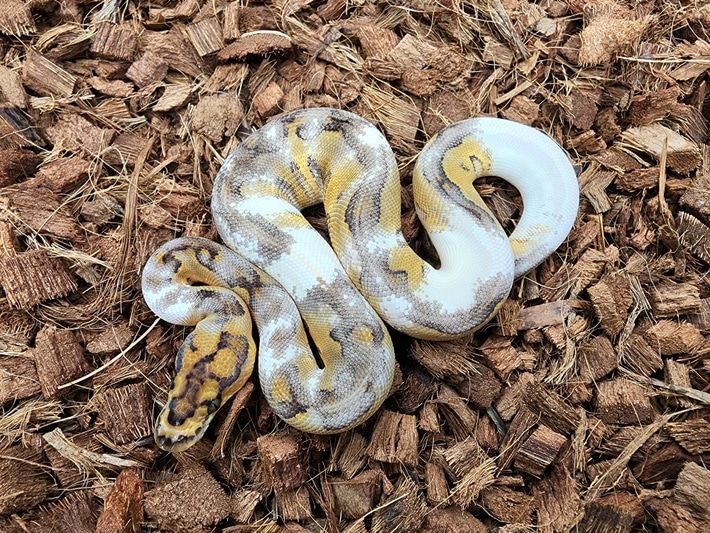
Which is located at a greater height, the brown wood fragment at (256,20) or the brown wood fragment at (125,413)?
the brown wood fragment at (256,20)

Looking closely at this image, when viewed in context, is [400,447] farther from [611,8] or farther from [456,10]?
[611,8]

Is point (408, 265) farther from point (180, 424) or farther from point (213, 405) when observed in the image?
point (180, 424)

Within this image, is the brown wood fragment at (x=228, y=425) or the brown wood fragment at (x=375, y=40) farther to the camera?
the brown wood fragment at (x=375, y=40)

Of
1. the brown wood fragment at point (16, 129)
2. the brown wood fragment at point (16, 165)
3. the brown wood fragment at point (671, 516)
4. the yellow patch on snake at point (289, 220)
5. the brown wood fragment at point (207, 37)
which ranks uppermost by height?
the brown wood fragment at point (207, 37)

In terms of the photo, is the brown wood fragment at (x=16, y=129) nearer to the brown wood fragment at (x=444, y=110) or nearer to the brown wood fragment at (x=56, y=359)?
the brown wood fragment at (x=56, y=359)

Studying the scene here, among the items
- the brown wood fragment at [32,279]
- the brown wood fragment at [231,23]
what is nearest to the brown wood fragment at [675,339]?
the brown wood fragment at [231,23]

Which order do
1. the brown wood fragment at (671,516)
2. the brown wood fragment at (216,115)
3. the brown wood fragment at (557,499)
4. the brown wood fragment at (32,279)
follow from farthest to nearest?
the brown wood fragment at (216,115) < the brown wood fragment at (32,279) < the brown wood fragment at (557,499) < the brown wood fragment at (671,516)

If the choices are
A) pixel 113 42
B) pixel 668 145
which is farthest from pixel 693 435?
pixel 113 42
